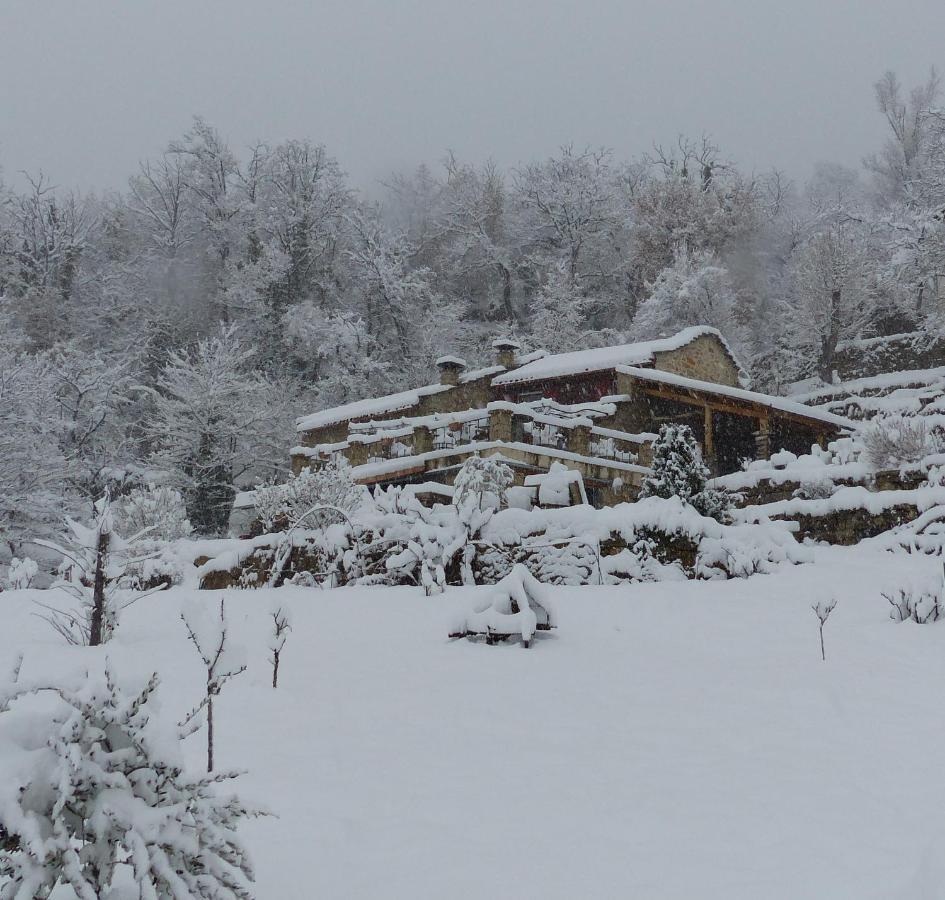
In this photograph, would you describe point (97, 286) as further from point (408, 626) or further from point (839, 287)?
point (408, 626)

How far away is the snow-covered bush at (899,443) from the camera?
48.9 feet

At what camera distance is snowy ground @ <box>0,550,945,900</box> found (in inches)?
115

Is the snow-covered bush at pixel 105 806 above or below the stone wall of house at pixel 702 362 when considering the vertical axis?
below

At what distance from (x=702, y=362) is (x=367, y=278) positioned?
1789 cm

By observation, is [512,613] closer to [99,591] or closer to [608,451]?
[99,591]

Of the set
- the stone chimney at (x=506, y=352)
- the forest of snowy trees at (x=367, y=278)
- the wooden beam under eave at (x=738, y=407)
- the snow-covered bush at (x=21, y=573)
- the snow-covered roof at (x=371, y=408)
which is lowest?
the snow-covered bush at (x=21, y=573)

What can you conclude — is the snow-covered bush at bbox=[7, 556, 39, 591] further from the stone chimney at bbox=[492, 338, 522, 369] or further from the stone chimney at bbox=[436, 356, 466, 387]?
the stone chimney at bbox=[492, 338, 522, 369]

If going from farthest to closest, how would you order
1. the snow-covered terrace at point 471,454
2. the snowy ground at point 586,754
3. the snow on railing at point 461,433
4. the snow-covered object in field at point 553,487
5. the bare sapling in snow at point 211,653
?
1. the snow on railing at point 461,433
2. the snow-covered terrace at point 471,454
3. the snow-covered object in field at point 553,487
4. the bare sapling in snow at point 211,653
5. the snowy ground at point 586,754

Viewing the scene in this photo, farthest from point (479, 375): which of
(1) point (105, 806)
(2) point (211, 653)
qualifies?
(1) point (105, 806)

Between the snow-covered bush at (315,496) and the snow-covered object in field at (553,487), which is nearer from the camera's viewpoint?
the snow-covered bush at (315,496)

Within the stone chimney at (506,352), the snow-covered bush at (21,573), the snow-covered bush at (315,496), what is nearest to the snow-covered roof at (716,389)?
the stone chimney at (506,352)

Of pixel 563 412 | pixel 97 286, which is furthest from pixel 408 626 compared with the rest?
Answer: pixel 97 286

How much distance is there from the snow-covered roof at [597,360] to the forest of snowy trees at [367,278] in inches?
371

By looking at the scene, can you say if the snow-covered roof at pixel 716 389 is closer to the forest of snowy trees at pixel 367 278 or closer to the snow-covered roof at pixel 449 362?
the snow-covered roof at pixel 449 362
